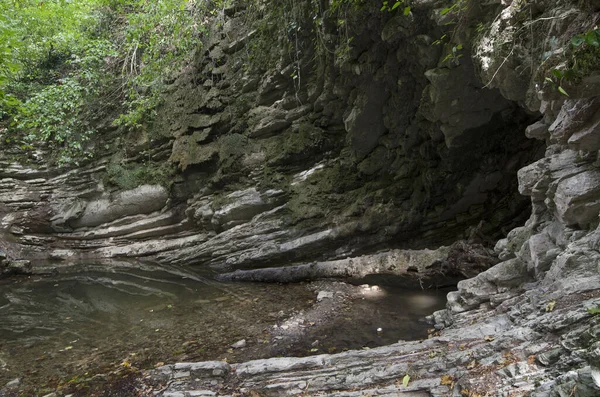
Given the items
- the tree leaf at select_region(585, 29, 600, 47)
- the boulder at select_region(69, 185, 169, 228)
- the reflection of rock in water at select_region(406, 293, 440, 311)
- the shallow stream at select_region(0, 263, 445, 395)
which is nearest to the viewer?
the tree leaf at select_region(585, 29, 600, 47)

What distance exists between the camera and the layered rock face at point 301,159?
27.5 feet

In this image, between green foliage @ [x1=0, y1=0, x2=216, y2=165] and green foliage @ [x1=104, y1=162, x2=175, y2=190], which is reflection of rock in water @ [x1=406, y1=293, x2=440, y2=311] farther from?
green foliage @ [x1=0, y1=0, x2=216, y2=165]

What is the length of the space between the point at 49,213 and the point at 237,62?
8.63 metres

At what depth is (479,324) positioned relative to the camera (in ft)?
15.3

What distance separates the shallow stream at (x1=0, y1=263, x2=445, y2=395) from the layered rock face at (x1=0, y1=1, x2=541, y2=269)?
2.28 metres

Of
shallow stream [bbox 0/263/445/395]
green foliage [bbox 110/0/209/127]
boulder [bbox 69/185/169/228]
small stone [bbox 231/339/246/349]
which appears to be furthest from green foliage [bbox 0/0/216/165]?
small stone [bbox 231/339/246/349]

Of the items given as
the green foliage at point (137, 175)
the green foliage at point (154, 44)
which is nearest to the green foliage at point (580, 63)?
the green foliage at point (154, 44)

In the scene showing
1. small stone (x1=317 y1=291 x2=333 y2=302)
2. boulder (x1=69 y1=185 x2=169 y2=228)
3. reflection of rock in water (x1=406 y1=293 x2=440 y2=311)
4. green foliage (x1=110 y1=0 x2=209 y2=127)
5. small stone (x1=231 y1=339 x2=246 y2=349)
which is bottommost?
reflection of rock in water (x1=406 y1=293 x2=440 y2=311)

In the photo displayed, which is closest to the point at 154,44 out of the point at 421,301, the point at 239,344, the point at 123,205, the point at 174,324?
the point at 123,205

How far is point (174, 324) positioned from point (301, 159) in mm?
5877

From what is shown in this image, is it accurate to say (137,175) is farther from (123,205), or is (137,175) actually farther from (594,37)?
Result: (594,37)

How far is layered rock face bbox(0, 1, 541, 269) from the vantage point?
8383 millimetres

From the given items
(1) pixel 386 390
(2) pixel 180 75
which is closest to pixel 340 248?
(1) pixel 386 390

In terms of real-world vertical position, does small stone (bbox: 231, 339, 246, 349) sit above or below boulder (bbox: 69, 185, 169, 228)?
below
